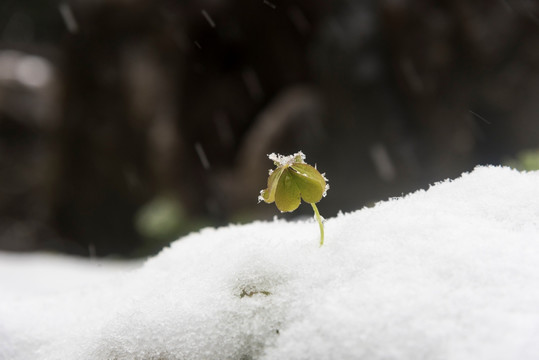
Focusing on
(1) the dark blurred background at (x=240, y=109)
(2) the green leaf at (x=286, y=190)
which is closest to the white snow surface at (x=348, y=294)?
(2) the green leaf at (x=286, y=190)

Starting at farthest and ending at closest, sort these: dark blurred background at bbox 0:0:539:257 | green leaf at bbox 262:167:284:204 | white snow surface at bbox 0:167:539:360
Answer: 1. dark blurred background at bbox 0:0:539:257
2. green leaf at bbox 262:167:284:204
3. white snow surface at bbox 0:167:539:360

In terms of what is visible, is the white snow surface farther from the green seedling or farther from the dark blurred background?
the dark blurred background

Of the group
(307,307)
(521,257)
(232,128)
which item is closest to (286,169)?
(307,307)

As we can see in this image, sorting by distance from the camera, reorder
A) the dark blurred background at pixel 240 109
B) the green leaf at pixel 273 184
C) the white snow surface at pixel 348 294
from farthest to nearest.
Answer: the dark blurred background at pixel 240 109 < the green leaf at pixel 273 184 < the white snow surface at pixel 348 294

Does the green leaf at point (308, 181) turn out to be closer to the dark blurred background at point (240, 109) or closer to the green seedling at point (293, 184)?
the green seedling at point (293, 184)

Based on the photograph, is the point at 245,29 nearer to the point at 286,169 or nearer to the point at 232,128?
the point at 232,128

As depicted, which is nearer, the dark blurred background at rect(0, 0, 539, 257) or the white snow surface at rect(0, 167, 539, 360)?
the white snow surface at rect(0, 167, 539, 360)

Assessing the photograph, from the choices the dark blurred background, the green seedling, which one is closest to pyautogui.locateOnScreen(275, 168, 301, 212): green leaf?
the green seedling
